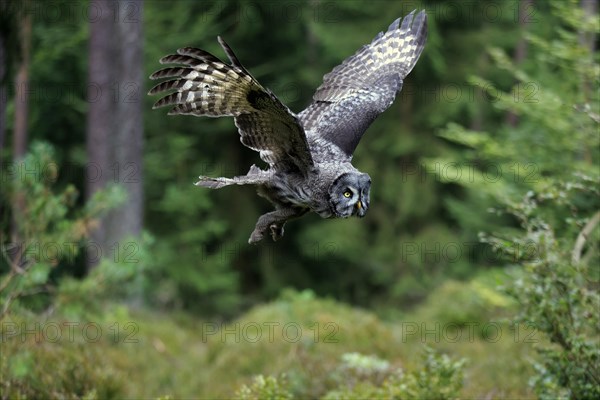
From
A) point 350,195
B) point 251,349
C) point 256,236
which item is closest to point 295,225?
point 251,349

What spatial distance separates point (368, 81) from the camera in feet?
19.6

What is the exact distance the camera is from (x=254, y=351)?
937 centimetres

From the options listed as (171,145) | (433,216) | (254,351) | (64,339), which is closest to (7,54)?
(64,339)

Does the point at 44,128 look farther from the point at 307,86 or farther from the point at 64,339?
the point at 64,339

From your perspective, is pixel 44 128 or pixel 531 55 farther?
pixel 531 55

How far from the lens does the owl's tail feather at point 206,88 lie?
434 centimetres

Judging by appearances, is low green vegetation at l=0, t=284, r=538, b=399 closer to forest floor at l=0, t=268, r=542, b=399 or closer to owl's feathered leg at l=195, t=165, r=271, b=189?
forest floor at l=0, t=268, r=542, b=399

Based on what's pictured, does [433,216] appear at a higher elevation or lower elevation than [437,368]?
lower

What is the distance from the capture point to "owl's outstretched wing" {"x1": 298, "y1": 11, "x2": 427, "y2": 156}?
17.5ft

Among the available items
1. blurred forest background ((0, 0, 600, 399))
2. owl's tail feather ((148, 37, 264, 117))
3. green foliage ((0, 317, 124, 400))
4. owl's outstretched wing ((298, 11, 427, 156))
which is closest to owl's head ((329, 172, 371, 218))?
owl's tail feather ((148, 37, 264, 117))

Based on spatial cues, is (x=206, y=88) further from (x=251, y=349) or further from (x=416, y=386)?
(x=251, y=349)

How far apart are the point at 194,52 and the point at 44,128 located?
11918 mm

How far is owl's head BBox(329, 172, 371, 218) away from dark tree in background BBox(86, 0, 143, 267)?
351 inches

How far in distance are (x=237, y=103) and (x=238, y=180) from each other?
1.51ft
